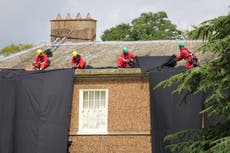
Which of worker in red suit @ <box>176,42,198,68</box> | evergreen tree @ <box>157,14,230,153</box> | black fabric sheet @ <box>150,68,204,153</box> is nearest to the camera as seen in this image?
evergreen tree @ <box>157,14,230,153</box>

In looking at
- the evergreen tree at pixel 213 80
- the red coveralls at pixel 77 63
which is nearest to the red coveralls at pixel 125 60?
the red coveralls at pixel 77 63

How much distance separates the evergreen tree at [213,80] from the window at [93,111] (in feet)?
30.0

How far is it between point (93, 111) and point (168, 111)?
10.7ft

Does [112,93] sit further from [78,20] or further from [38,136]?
[78,20]

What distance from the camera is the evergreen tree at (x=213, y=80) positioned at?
42.1 feet

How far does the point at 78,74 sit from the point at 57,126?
2148mm

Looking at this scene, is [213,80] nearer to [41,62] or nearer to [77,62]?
[77,62]

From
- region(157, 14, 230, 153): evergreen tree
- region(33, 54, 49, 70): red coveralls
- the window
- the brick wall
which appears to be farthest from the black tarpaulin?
region(157, 14, 230, 153): evergreen tree

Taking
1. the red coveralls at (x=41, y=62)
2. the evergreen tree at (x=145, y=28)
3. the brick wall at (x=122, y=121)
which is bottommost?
the brick wall at (x=122, y=121)

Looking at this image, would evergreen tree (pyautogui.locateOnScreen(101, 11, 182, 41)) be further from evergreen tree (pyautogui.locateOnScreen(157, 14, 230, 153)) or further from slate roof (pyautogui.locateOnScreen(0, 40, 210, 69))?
evergreen tree (pyautogui.locateOnScreen(157, 14, 230, 153))

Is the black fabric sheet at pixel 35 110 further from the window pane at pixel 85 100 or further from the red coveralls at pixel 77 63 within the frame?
the window pane at pixel 85 100

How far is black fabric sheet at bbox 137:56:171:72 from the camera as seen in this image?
71.8 feet

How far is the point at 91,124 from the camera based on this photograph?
75.4ft

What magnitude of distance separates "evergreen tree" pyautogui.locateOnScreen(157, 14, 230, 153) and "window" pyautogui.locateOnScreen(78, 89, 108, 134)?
30.0 feet
